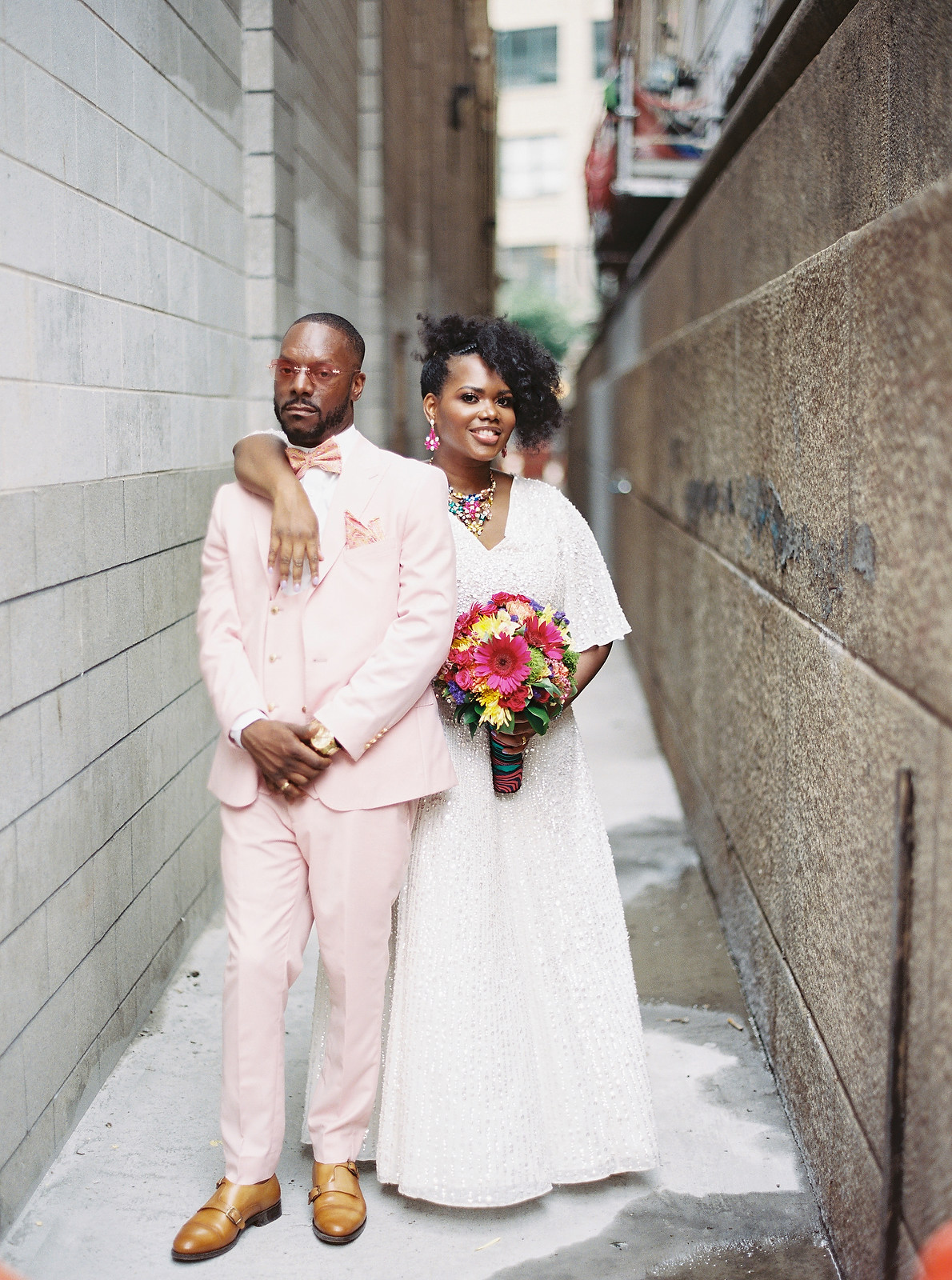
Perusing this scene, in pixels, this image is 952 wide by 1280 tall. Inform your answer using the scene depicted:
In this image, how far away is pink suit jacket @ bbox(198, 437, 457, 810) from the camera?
3.05 m

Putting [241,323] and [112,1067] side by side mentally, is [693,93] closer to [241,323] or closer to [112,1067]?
[241,323]

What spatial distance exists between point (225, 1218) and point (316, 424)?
5.86 ft

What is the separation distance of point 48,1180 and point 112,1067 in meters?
0.63

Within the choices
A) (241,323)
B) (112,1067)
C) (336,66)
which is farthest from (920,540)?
(336,66)

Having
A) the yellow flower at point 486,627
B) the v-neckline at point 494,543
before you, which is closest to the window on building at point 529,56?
the v-neckline at point 494,543

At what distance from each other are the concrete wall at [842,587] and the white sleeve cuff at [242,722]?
1283 mm

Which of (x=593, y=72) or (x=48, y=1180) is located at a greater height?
(x=593, y=72)

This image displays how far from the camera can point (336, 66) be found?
8961 millimetres

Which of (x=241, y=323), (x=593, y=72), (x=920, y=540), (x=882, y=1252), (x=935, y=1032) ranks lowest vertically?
(x=882, y=1252)

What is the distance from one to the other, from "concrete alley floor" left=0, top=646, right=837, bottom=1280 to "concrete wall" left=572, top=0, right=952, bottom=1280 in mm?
147

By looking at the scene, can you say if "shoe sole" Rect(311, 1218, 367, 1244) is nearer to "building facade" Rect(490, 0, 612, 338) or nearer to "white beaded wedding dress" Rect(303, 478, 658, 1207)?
"white beaded wedding dress" Rect(303, 478, 658, 1207)

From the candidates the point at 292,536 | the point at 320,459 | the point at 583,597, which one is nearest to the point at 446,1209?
the point at 583,597

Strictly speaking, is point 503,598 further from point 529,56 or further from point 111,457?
point 529,56

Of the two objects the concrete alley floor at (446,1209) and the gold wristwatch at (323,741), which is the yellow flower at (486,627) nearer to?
the gold wristwatch at (323,741)
